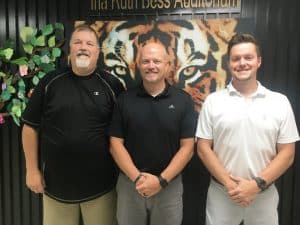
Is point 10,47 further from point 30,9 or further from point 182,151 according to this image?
point 182,151

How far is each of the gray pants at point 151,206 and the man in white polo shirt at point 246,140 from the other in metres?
0.24

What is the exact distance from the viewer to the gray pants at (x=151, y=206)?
6.32 ft

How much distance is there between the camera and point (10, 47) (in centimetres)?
251

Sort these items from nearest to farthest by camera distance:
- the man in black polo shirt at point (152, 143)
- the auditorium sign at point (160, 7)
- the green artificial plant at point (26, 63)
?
the man in black polo shirt at point (152, 143) → the auditorium sign at point (160, 7) → the green artificial plant at point (26, 63)

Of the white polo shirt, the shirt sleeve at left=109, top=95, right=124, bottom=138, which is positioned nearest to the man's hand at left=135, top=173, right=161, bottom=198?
the shirt sleeve at left=109, top=95, right=124, bottom=138

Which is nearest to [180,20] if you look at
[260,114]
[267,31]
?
[267,31]

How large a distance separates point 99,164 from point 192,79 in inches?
33.1

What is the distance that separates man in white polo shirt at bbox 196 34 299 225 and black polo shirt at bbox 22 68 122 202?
595mm

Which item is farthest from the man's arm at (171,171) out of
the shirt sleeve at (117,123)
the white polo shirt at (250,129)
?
the shirt sleeve at (117,123)

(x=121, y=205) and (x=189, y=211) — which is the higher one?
(x=121, y=205)

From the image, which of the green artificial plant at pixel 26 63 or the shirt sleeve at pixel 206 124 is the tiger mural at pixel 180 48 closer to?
the green artificial plant at pixel 26 63

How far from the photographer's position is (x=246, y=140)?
1787 mm

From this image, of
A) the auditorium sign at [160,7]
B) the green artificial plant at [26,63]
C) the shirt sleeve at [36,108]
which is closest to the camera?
the shirt sleeve at [36,108]

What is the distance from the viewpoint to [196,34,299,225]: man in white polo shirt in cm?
178
